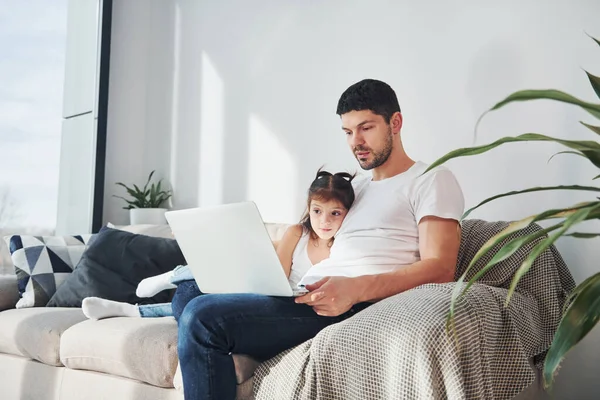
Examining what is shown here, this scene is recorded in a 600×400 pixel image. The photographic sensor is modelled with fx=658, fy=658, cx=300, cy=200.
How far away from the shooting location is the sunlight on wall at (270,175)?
315cm

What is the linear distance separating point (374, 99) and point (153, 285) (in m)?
1.08

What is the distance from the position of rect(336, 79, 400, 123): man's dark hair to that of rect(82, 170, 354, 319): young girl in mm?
230

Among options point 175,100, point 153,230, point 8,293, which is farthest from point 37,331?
point 175,100

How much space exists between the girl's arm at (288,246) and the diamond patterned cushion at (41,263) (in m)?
1.16

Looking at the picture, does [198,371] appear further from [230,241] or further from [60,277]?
[60,277]

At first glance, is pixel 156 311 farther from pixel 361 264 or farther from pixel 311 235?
pixel 361 264

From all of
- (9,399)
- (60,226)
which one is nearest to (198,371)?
(9,399)

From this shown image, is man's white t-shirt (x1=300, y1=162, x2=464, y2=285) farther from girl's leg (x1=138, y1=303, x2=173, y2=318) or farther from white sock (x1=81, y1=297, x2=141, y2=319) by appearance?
white sock (x1=81, y1=297, x2=141, y2=319)

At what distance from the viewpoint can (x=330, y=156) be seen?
299 centimetres

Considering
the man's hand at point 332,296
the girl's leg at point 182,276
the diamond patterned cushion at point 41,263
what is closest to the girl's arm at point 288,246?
the girl's leg at point 182,276

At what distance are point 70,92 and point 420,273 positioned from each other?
267 centimetres

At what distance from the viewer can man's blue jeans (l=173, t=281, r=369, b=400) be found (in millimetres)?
1550

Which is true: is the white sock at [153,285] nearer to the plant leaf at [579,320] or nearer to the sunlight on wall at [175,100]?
the sunlight on wall at [175,100]

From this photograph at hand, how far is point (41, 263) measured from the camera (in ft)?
9.08
